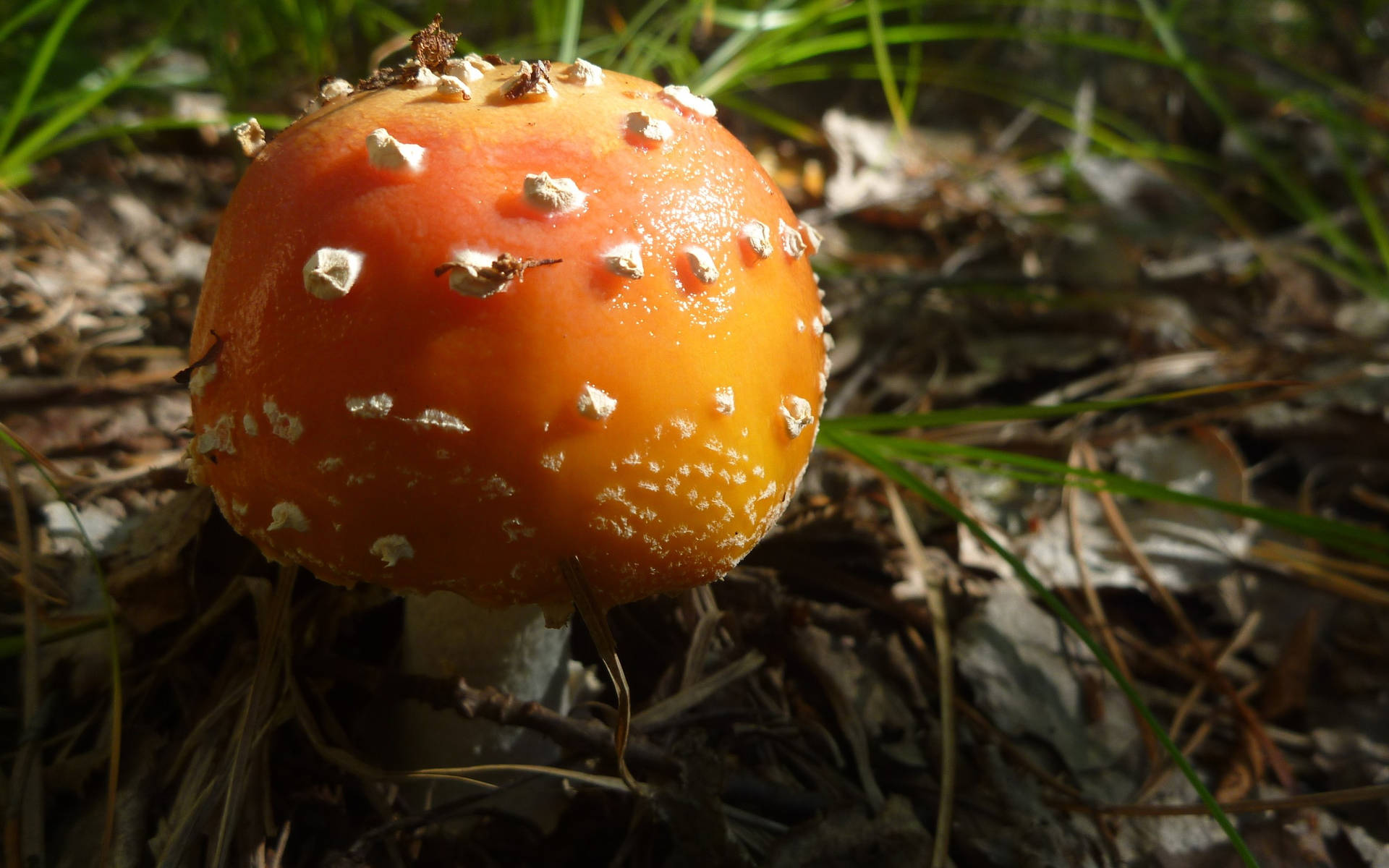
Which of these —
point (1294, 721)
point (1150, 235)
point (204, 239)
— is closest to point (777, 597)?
point (1294, 721)

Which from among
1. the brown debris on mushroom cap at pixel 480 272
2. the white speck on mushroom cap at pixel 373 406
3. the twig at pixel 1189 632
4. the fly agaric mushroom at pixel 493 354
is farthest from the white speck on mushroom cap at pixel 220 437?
the twig at pixel 1189 632

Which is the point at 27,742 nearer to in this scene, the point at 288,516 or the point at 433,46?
the point at 288,516

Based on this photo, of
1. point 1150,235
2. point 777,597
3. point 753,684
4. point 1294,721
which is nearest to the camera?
point 753,684

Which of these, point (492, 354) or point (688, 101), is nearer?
point (492, 354)

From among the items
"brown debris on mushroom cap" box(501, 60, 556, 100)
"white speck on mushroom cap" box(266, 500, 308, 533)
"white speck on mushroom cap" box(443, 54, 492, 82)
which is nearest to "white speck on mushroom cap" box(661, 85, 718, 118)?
"brown debris on mushroom cap" box(501, 60, 556, 100)

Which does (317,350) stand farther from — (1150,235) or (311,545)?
(1150,235)

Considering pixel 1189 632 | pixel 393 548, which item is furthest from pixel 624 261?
pixel 1189 632

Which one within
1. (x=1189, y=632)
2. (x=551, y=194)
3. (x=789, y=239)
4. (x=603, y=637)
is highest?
(x=551, y=194)
